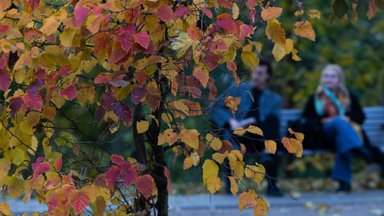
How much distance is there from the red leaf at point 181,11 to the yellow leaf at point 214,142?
1.91 ft

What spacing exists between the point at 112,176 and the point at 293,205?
4.84 metres

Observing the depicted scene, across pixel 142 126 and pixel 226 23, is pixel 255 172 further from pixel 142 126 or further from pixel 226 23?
pixel 226 23

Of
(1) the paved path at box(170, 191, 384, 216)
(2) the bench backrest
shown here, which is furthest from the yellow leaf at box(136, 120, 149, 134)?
(2) the bench backrest

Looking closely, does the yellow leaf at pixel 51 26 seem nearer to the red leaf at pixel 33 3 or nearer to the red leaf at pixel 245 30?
the red leaf at pixel 33 3

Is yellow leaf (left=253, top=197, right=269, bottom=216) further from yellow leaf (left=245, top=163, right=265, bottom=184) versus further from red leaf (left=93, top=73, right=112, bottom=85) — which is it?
red leaf (left=93, top=73, right=112, bottom=85)

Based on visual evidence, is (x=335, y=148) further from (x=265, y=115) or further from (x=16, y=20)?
(x=16, y=20)

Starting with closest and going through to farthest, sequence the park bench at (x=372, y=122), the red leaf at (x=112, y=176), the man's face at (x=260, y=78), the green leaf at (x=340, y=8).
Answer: the red leaf at (x=112, y=176) → the green leaf at (x=340, y=8) → the man's face at (x=260, y=78) → the park bench at (x=372, y=122)

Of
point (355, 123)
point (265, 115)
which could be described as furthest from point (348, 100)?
point (265, 115)

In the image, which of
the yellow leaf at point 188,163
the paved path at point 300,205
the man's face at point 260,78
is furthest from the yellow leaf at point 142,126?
the man's face at point 260,78

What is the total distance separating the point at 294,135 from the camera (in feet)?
10.0

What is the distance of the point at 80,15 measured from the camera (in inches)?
95.0

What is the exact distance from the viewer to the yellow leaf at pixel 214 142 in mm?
2992

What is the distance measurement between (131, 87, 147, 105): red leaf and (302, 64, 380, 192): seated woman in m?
5.87

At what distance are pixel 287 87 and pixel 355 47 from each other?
104 centimetres
